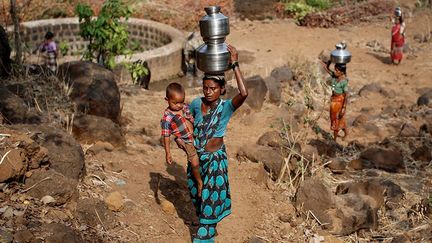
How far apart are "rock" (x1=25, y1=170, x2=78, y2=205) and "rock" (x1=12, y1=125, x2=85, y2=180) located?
0.64ft

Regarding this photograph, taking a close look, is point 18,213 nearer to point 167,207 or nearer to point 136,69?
point 167,207

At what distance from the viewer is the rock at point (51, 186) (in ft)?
12.3

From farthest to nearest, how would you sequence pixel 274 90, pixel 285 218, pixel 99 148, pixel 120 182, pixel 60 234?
pixel 274 90, pixel 99 148, pixel 285 218, pixel 120 182, pixel 60 234

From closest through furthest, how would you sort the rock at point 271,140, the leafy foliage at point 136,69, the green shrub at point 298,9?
the rock at point 271,140
the leafy foliage at point 136,69
the green shrub at point 298,9

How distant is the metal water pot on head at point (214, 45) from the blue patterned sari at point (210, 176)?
0.28 meters

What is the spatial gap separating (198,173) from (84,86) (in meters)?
2.81

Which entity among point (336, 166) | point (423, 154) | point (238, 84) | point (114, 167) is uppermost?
point (238, 84)

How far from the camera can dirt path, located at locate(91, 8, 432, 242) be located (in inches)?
171

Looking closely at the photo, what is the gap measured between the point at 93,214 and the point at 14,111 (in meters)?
1.64

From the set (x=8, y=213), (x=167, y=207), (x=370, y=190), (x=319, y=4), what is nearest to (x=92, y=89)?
(x=167, y=207)

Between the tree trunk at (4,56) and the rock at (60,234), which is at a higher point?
the tree trunk at (4,56)

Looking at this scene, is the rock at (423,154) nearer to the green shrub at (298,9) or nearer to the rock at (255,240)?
the rock at (255,240)

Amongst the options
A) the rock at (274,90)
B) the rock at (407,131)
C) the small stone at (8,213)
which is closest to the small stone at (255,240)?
the small stone at (8,213)

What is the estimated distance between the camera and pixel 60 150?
13.7 feet
